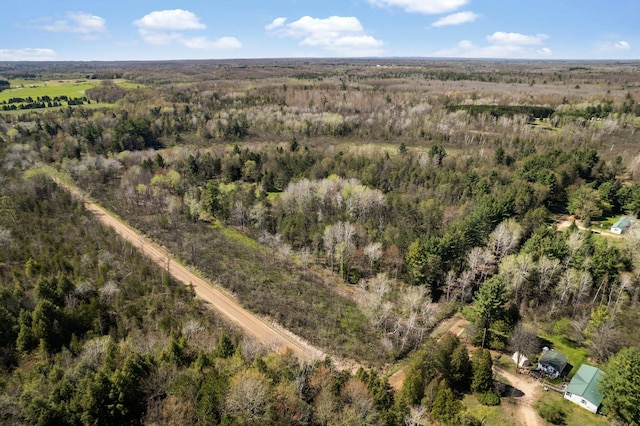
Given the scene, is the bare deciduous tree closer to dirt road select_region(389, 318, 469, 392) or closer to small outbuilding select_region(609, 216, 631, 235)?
dirt road select_region(389, 318, 469, 392)

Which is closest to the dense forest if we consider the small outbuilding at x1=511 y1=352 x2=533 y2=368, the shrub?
the shrub

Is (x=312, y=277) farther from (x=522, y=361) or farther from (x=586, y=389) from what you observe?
(x=586, y=389)

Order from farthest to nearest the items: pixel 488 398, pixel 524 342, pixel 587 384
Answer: pixel 524 342 → pixel 587 384 → pixel 488 398

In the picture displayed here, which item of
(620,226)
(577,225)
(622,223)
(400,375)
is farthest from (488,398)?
(622,223)

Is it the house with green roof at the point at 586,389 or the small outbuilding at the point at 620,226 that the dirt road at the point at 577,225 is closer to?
the small outbuilding at the point at 620,226

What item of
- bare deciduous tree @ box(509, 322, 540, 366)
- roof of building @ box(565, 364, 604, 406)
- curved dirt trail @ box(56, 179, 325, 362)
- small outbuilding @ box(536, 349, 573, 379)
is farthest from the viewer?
curved dirt trail @ box(56, 179, 325, 362)

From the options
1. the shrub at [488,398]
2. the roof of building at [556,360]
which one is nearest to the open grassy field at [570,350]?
the roof of building at [556,360]

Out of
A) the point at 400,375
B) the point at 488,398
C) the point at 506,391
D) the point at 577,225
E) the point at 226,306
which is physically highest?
the point at 577,225
